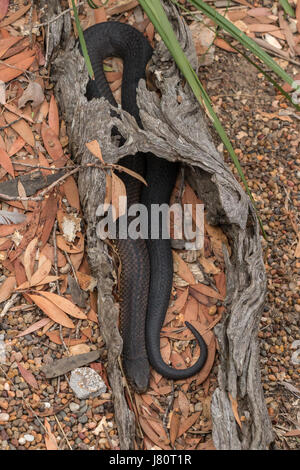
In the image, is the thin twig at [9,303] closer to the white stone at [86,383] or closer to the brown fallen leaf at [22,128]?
the white stone at [86,383]

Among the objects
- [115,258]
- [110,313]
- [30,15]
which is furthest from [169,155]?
[30,15]

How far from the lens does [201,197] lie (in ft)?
11.9

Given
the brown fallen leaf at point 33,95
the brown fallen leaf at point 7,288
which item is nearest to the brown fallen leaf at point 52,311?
the brown fallen leaf at point 7,288

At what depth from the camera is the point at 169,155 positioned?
10.8 ft

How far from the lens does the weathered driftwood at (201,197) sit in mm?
2988

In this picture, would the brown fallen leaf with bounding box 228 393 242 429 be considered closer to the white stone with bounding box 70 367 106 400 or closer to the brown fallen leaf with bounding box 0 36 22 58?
the white stone with bounding box 70 367 106 400

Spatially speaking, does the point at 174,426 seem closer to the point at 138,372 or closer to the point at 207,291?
the point at 138,372

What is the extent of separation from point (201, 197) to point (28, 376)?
1.59 metres

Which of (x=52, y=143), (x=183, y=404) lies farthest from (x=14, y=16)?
(x=183, y=404)

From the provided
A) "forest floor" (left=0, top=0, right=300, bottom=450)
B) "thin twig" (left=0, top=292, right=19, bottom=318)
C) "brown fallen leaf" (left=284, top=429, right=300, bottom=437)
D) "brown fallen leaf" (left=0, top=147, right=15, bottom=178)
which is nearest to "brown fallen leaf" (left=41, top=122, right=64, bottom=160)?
"forest floor" (left=0, top=0, right=300, bottom=450)

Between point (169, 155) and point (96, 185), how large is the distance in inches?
19.7

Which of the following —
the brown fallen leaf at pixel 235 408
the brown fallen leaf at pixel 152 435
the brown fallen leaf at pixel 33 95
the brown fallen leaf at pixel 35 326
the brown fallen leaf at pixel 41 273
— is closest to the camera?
the brown fallen leaf at pixel 235 408
